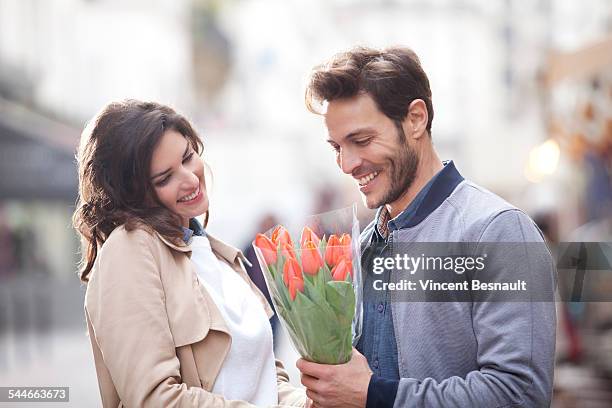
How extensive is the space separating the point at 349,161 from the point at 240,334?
0.54 meters

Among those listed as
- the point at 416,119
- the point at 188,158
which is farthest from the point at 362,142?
the point at 188,158

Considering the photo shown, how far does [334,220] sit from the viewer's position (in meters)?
2.35

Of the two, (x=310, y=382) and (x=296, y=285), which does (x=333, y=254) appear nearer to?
(x=296, y=285)

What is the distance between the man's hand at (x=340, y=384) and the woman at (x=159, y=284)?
9.4 inches

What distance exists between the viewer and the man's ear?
2.51m

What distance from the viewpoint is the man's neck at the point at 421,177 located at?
8.41 ft

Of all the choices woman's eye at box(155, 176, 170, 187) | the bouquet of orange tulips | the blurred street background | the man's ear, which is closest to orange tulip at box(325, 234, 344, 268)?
the bouquet of orange tulips

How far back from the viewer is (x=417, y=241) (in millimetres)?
2477

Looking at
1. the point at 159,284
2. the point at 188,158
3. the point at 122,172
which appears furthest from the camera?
the point at 188,158

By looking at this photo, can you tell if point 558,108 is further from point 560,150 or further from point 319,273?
point 319,273

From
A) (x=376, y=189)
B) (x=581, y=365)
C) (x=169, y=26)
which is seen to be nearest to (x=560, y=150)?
(x=581, y=365)

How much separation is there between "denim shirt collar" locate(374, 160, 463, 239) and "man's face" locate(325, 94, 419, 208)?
5cm

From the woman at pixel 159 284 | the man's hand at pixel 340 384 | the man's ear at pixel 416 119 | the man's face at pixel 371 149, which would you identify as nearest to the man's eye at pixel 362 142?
the man's face at pixel 371 149

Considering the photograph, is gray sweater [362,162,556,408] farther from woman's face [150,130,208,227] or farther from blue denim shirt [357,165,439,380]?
woman's face [150,130,208,227]
